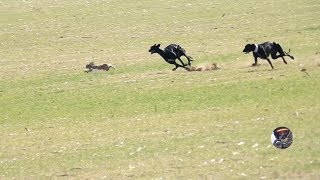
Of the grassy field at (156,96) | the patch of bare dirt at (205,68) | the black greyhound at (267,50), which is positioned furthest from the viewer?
the patch of bare dirt at (205,68)

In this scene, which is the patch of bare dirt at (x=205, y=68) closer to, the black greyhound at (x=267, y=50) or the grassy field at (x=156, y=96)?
the grassy field at (x=156, y=96)

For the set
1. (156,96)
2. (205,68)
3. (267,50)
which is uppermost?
(267,50)

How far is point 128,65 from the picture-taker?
32031 mm

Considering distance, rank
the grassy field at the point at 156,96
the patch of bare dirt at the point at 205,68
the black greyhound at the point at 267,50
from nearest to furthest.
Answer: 1. the grassy field at the point at 156,96
2. the black greyhound at the point at 267,50
3. the patch of bare dirt at the point at 205,68

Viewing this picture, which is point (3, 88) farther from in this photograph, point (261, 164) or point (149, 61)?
point (261, 164)

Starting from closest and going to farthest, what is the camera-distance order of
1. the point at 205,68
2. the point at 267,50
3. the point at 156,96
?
the point at 156,96 → the point at 267,50 → the point at 205,68

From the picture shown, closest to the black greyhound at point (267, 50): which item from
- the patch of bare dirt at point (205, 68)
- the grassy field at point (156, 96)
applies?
the grassy field at point (156, 96)

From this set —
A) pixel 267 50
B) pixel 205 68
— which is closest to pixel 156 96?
pixel 205 68

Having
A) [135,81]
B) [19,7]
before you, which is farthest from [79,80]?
[19,7]

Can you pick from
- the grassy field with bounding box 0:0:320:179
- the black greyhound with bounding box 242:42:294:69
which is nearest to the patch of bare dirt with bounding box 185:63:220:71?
the grassy field with bounding box 0:0:320:179

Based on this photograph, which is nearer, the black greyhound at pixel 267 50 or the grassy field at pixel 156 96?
the grassy field at pixel 156 96

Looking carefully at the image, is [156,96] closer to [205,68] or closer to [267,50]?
[205,68]

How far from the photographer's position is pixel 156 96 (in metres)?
25.2

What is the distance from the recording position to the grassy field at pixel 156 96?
56.2 feet
